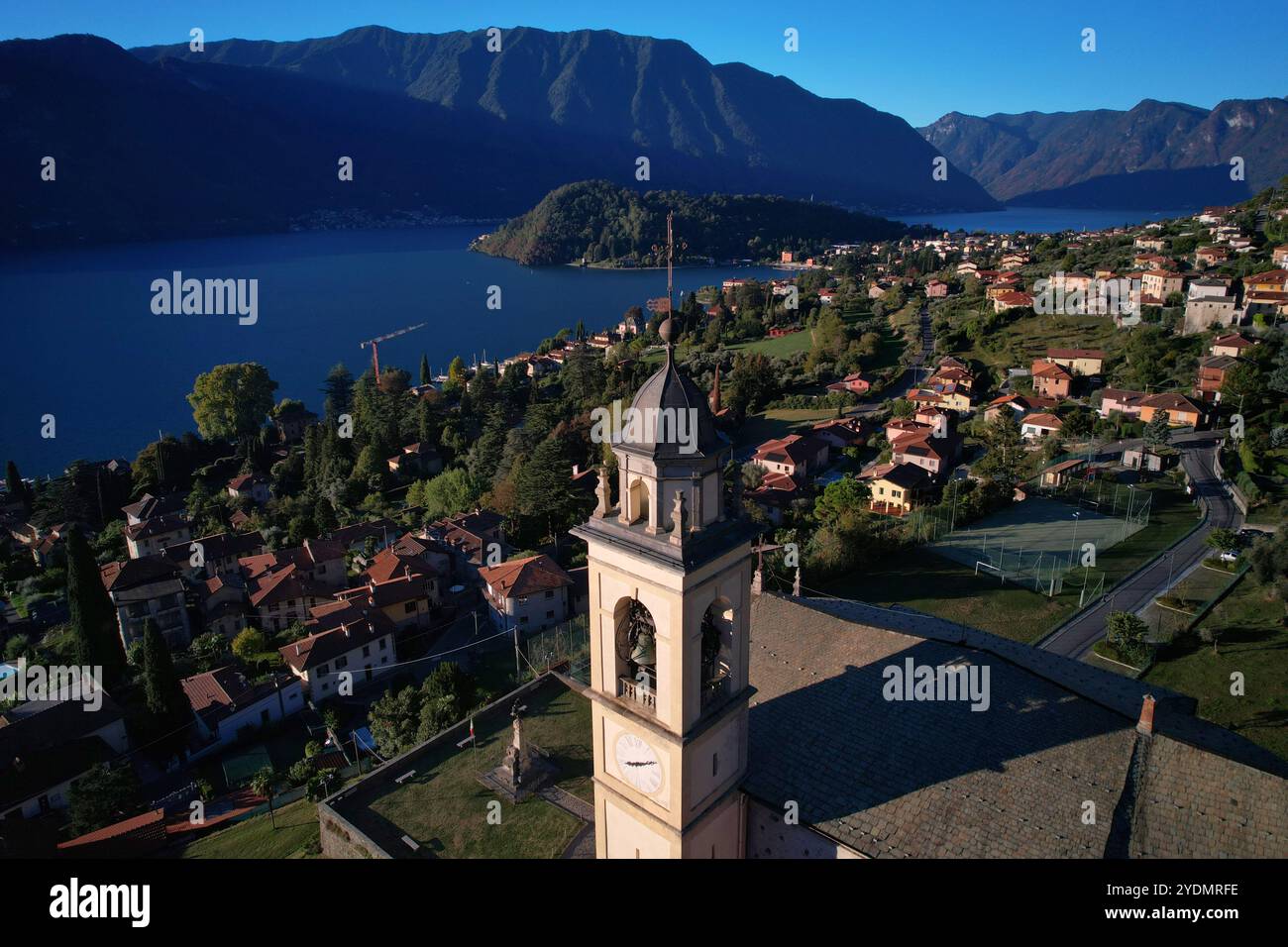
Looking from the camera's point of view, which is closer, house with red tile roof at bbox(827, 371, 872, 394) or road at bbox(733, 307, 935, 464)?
road at bbox(733, 307, 935, 464)

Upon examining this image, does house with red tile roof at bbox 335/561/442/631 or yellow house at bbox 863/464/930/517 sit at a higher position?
yellow house at bbox 863/464/930/517

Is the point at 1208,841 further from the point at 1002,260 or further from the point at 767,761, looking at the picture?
the point at 1002,260

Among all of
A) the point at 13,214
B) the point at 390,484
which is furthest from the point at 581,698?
the point at 13,214

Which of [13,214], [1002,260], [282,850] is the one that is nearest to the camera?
[282,850]

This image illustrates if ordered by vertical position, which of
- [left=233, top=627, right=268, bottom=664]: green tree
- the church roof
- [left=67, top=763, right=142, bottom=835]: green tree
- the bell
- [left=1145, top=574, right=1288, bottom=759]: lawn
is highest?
the bell

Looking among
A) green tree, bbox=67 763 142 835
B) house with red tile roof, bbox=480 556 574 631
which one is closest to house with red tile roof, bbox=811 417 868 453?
house with red tile roof, bbox=480 556 574 631

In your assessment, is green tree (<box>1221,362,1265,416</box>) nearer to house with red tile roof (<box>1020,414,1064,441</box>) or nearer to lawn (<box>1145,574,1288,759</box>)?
house with red tile roof (<box>1020,414,1064,441</box>)
